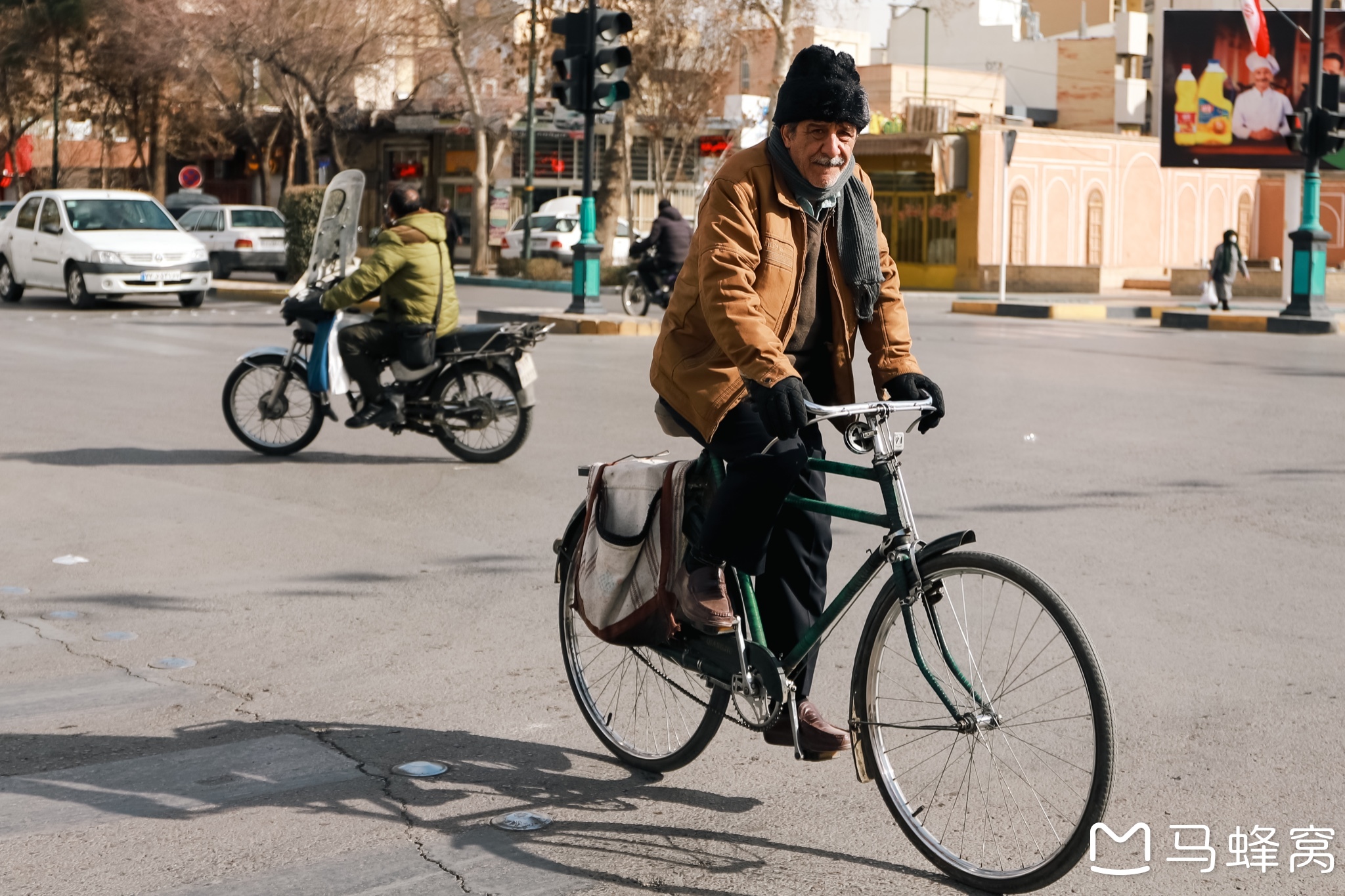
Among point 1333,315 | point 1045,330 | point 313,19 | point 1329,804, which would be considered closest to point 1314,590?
point 1329,804

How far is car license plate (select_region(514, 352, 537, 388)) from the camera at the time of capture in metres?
9.99

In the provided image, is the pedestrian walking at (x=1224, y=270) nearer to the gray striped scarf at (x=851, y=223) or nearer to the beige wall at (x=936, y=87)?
the gray striped scarf at (x=851, y=223)

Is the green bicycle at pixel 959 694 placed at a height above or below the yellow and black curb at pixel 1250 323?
below

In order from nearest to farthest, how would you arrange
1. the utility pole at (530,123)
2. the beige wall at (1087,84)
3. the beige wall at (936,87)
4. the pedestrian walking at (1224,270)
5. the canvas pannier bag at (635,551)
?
the canvas pannier bag at (635,551)
the pedestrian walking at (1224,270)
the utility pole at (530,123)
the beige wall at (936,87)
the beige wall at (1087,84)

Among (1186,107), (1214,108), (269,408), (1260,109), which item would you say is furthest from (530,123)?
(269,408)

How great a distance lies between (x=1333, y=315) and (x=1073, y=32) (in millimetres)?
52656

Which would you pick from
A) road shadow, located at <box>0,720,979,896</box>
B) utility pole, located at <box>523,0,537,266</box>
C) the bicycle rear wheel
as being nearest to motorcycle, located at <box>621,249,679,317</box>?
utility pole, located at <box>523,0,537,266</box>

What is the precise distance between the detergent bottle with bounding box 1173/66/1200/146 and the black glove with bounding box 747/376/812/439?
29.2 m

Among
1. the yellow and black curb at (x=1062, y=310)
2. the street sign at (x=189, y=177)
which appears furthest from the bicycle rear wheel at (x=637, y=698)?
the street sign at (x=189, y=177)

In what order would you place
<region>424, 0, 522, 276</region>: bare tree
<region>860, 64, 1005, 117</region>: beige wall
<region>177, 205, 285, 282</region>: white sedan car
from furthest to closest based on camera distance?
<region>860, 64, 1005, 117</region>: beige wall, <region>424, 0, 522, 276</region>: bare tree, <region>177, 205, 285, 282</region>: white sedan car

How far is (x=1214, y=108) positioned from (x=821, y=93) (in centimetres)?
2898

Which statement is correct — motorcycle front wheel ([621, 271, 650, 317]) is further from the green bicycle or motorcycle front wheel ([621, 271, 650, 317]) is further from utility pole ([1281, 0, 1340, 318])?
the green bicycle

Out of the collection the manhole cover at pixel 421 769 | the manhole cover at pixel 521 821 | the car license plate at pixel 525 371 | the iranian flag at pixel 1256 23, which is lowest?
the manhole cover at pixel 521 821

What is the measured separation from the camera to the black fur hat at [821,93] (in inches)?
152
